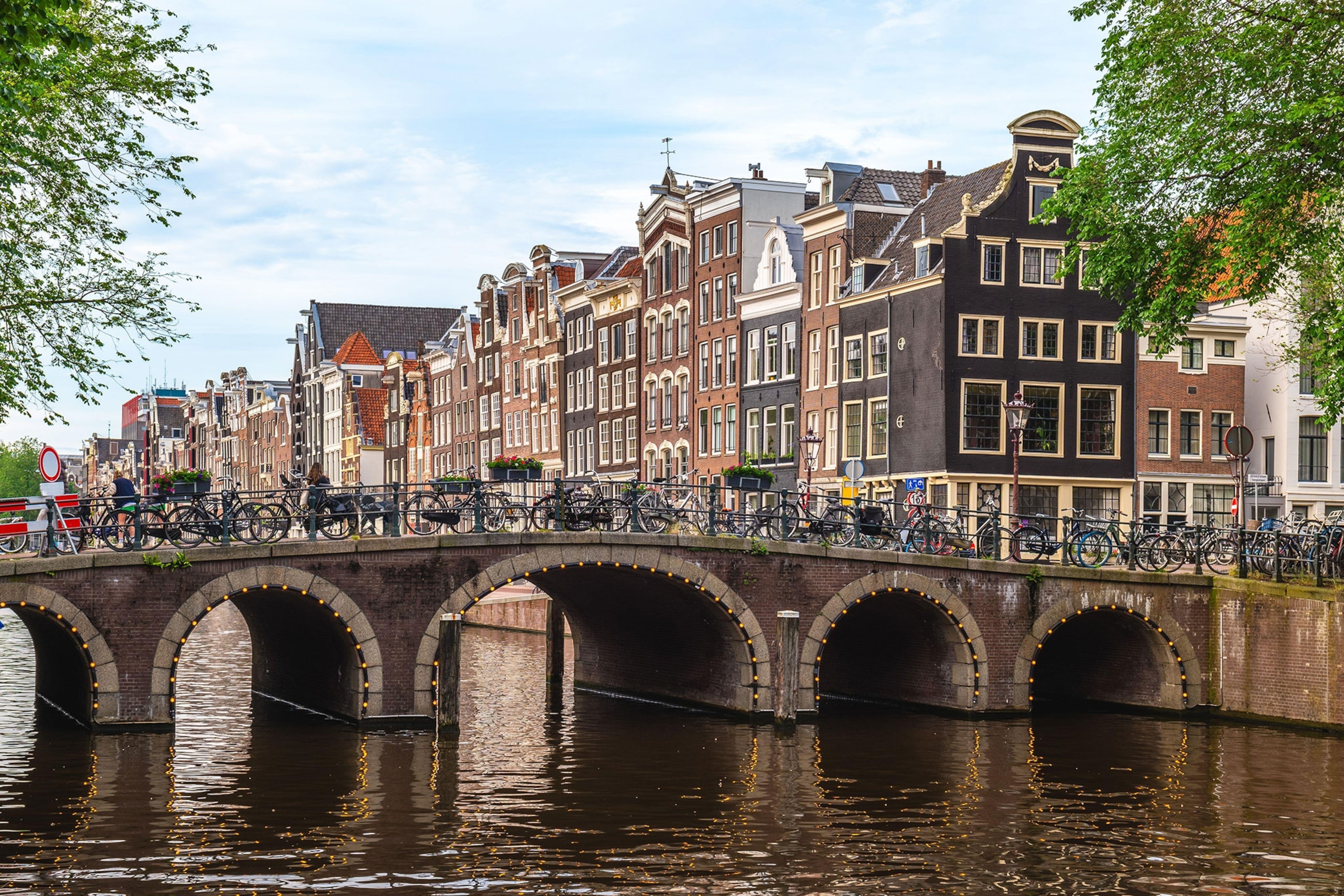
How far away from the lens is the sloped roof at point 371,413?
101438mm

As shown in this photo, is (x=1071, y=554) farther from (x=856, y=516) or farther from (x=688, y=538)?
(x=688, y=538)

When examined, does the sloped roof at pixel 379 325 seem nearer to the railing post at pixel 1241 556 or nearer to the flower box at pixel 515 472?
the flower box at pixel 515 472

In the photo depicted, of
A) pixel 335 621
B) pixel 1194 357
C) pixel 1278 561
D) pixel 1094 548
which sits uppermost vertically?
pixel 1194 357

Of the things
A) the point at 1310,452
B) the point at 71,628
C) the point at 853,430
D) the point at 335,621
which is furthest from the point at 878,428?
the point at 71,628

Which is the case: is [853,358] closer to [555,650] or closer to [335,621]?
[555,650]

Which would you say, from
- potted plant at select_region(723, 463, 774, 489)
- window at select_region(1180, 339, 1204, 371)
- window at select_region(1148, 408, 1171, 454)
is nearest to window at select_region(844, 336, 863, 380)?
window at select_region(1148, 408, 1171, 454)

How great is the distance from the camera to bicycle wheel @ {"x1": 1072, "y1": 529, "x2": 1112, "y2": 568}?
34.8 meters

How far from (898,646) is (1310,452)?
22693 mm

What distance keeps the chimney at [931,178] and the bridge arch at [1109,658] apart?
22863 millimetres

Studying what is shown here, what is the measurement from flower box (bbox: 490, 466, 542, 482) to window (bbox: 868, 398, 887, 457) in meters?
14.7

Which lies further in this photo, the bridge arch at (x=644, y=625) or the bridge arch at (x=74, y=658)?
the bridge arch at (x=644, y=625)

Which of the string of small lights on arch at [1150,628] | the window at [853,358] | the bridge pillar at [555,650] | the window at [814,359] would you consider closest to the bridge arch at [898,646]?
the string of small lights on arch at [1150,628]

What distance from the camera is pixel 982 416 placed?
50594 mm

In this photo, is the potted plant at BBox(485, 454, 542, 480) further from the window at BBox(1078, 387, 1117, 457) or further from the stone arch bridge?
the window at BBox(1078, 387, 1117, 457)
